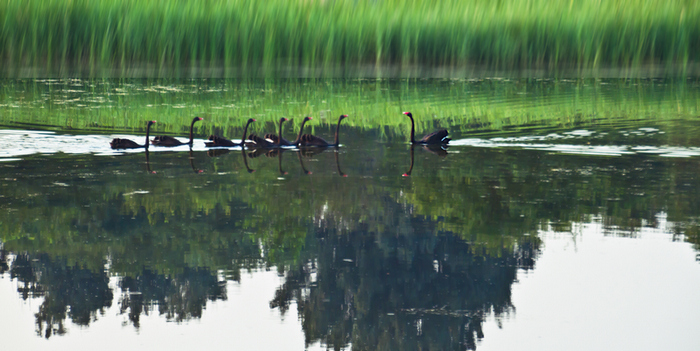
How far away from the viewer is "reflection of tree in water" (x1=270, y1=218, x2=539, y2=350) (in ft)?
12.6

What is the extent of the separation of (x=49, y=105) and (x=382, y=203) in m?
7.48

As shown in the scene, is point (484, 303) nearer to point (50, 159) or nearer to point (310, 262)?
point (310, 262)

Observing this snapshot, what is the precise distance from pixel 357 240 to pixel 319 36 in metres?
11.3

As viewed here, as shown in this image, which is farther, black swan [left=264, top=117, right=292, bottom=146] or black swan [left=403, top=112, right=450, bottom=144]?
black swan [left=264, top=117, right=292, bottom=146]

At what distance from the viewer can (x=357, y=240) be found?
520 cm

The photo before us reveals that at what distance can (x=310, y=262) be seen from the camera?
475 cm

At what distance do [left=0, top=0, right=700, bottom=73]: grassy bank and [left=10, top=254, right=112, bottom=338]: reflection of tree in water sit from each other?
11473mm

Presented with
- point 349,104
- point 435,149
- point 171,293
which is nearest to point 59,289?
point 171,293

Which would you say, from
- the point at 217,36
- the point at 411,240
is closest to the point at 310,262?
the point at 411,240

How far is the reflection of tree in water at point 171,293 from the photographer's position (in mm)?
4023

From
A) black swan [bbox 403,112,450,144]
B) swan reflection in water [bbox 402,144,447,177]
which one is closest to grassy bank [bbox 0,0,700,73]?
black swan [bbox 403,112,450,144]

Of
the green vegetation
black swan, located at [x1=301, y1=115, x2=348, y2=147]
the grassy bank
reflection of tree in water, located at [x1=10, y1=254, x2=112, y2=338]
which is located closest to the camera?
reflection of tree in water, located at [x1=10, y1=254, x2=112, y2=338]

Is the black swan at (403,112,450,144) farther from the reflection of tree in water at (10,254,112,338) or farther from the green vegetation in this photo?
the reflection of tree in water at (10,254,112,338)

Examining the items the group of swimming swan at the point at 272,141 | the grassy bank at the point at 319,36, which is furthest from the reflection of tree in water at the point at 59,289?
the grassy bank at the point at 319,36
